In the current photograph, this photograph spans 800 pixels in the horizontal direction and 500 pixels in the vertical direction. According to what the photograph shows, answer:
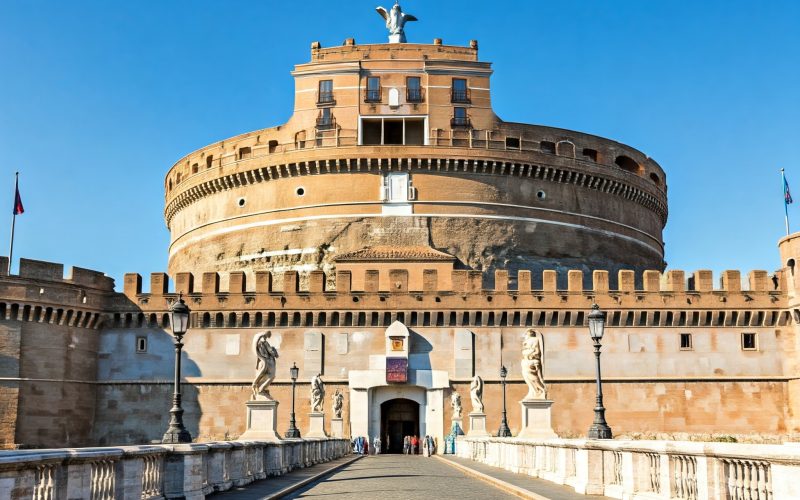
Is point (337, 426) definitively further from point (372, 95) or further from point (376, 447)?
point (372, 95)

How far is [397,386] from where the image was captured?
38438 millimetres

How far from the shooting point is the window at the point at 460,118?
47.6 meters

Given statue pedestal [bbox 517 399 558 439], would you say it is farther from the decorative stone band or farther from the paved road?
the decorative stone band

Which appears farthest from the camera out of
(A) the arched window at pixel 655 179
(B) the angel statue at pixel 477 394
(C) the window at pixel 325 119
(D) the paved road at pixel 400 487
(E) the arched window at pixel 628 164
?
(A) the arched window at pixel 655 179

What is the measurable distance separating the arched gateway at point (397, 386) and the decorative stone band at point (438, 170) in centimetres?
1103

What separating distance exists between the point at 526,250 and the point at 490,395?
1136cm

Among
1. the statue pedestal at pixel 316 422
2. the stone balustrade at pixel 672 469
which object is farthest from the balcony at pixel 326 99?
the stone balustrade at pixel 672 469

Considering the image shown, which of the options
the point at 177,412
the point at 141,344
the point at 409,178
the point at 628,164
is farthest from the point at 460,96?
the point at 177,412

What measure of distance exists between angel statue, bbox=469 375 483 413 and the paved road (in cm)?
1454

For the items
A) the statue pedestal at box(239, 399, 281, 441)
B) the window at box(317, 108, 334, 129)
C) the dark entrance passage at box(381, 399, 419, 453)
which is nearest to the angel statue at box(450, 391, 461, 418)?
the dark entrance passage at box(381, 399, 419, 453)

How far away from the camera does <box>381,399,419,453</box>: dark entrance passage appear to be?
40.3 m

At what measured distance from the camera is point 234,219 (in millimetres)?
49781

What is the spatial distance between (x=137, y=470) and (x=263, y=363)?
38.4 feet

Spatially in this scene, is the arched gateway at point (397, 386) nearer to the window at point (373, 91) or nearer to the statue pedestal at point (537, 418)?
the window at point (373, 91)
